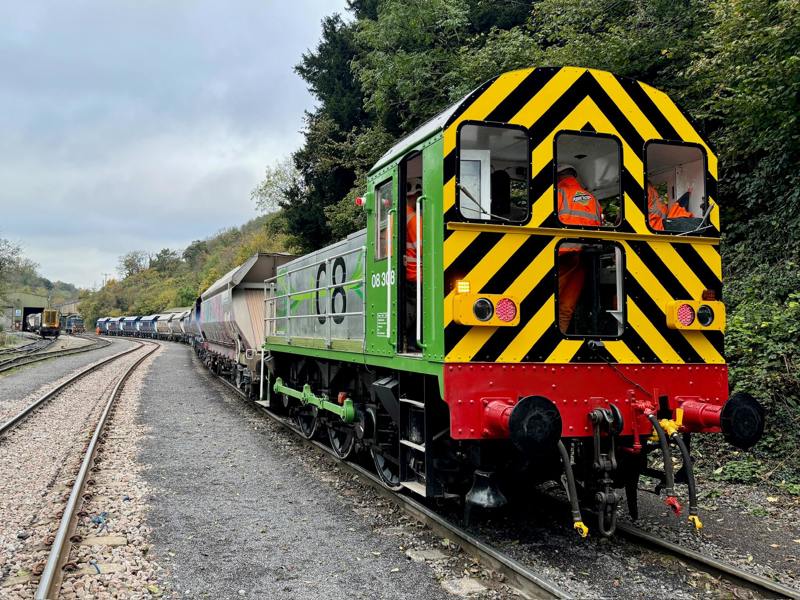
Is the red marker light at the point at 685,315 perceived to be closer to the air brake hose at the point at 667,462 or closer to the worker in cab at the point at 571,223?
the worker in cab at the point at 571,223

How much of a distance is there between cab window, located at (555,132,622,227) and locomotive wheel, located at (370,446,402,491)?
296cm

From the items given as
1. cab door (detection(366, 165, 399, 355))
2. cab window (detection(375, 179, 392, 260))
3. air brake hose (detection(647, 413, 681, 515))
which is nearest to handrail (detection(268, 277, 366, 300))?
cab door (detection(366, 165, 399, 355))

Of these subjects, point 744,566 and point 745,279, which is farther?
point 745,279

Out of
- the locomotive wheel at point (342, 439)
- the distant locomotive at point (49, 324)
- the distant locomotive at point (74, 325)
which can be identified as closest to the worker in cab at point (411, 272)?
the locomotive wheel at point (342, 439)

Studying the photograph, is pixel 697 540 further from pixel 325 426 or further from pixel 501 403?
pixel 325 426

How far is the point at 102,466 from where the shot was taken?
8023mm

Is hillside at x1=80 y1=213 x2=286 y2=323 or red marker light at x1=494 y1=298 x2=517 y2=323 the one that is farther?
hillside at x1=80 y1=213 x2=286 y2=323

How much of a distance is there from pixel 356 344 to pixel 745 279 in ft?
22.4

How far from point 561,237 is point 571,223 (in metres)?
0.17

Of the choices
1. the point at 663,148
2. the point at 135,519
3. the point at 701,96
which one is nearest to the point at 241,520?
the point at 135,519

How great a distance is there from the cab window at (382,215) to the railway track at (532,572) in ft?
7.58

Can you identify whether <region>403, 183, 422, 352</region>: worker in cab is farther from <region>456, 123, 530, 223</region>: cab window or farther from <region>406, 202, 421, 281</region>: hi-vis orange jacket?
<region>456, 123, 530, 223</region>: cab window

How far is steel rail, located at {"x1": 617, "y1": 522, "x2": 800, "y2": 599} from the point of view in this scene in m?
3.91

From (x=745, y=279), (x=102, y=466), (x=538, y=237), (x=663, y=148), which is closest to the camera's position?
(x=538, y=237)
